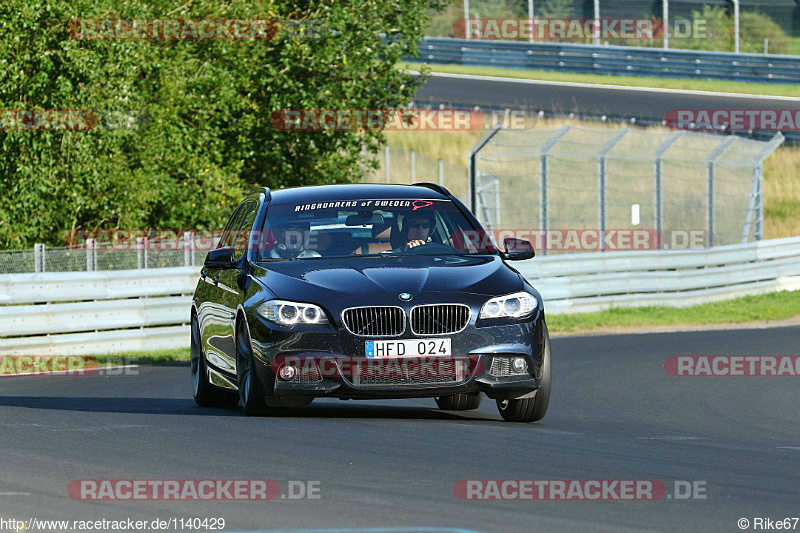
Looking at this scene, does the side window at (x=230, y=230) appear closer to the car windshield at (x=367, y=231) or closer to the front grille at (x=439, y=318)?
the car windshield at (x=367, y=231)

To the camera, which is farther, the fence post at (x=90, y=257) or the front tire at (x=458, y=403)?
the fence post at (x=90, y=257)

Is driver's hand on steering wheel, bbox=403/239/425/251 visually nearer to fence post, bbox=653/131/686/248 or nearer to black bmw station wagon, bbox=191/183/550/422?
black bmw station wagon, bbox=191/183/550/422

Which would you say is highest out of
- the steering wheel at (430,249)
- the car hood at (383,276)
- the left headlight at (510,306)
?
the car hood at (383,276)

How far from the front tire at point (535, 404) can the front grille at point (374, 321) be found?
1.04 metres

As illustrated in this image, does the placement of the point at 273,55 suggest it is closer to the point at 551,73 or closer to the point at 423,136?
the point at 423,136

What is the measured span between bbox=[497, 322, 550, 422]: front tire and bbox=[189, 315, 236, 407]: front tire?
2600 millimetres

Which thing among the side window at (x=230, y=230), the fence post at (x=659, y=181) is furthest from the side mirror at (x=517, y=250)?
the fence post at (x=659, y=181)

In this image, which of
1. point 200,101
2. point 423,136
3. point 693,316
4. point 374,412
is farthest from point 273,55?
point 374,412

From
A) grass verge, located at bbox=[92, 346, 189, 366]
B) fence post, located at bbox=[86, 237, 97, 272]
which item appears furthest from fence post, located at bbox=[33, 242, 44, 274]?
grass verge, located at bbox=[92, 346, 189, 366]

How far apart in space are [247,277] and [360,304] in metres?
1.20

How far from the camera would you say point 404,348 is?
9.33 m

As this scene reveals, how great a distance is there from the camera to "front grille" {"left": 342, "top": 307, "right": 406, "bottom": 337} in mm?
9359

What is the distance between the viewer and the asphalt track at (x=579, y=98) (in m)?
38.5

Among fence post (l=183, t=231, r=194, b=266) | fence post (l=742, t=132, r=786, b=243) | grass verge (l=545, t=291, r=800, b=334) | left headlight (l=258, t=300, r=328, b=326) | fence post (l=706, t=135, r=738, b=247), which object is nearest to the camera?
left headlight (l=258, t=300, r=328, b=326)
